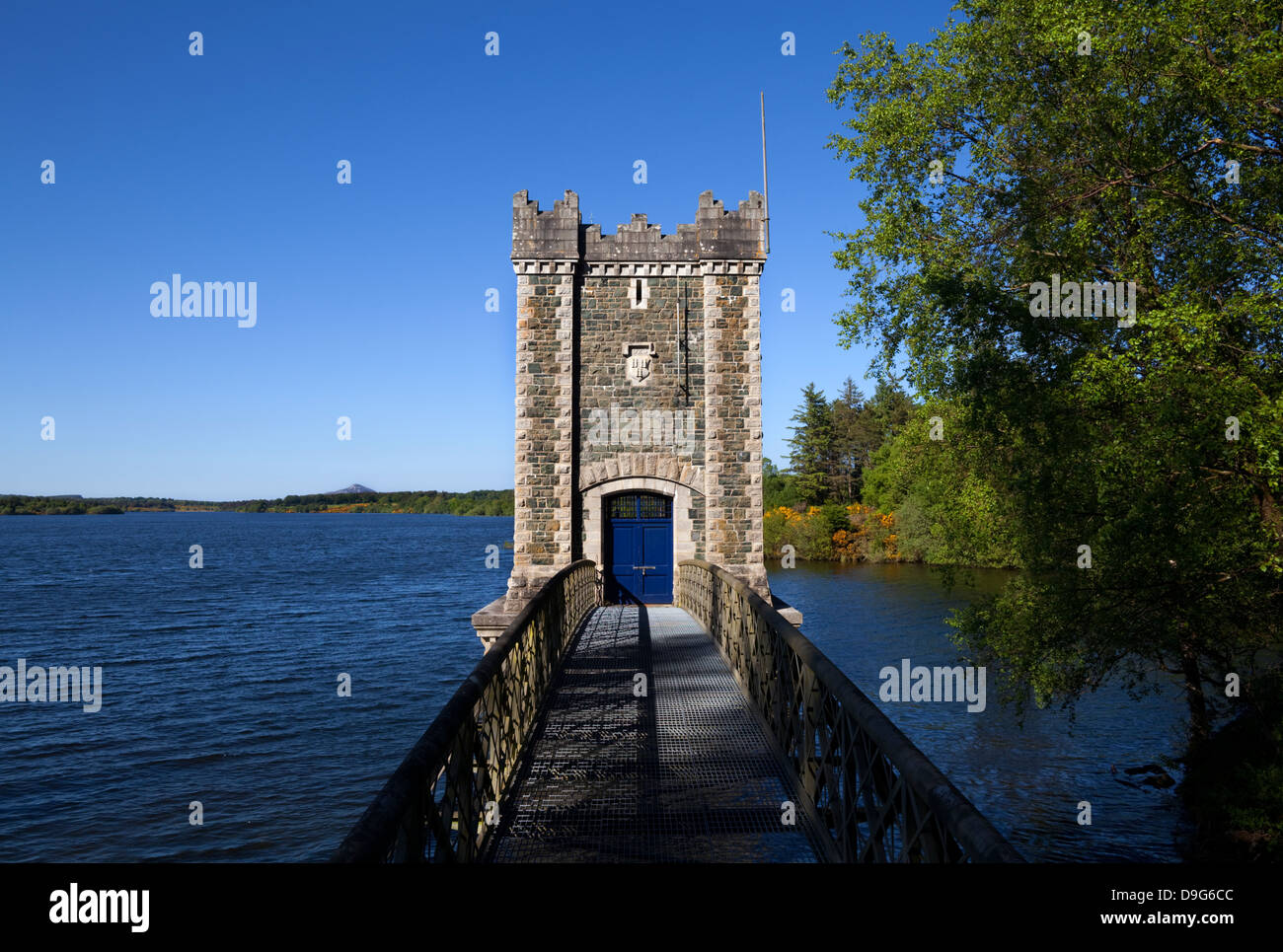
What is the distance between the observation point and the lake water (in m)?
14.2

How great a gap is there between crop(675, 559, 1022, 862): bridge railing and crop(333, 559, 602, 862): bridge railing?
2165 millimetres

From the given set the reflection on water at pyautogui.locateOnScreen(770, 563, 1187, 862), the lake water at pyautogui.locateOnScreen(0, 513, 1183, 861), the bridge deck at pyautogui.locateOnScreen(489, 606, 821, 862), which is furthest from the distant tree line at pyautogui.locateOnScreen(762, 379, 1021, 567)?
the bridge deck at pyautogui.locateOnScreen(489, 606, 821, 862)

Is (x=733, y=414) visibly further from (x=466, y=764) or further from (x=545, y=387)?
(x=466, y=764)

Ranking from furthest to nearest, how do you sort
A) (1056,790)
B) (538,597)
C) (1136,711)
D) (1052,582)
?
(1136,711) → (1056,790) → (1052,582) → (538,597)

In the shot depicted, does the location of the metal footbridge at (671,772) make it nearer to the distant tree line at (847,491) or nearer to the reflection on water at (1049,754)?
the reflection on water at (1049,754)

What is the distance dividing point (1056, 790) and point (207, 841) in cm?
1542

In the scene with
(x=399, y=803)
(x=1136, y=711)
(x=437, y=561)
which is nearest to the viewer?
(x=399, y=803)

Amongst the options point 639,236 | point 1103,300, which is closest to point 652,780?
point 1103,300

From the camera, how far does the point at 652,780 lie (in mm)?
6332

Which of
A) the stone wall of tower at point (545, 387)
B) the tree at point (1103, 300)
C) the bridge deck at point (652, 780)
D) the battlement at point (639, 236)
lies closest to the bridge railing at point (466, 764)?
the bridge deck at point (652, 780)

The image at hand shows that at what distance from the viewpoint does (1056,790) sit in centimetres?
1541

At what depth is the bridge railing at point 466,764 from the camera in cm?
331
